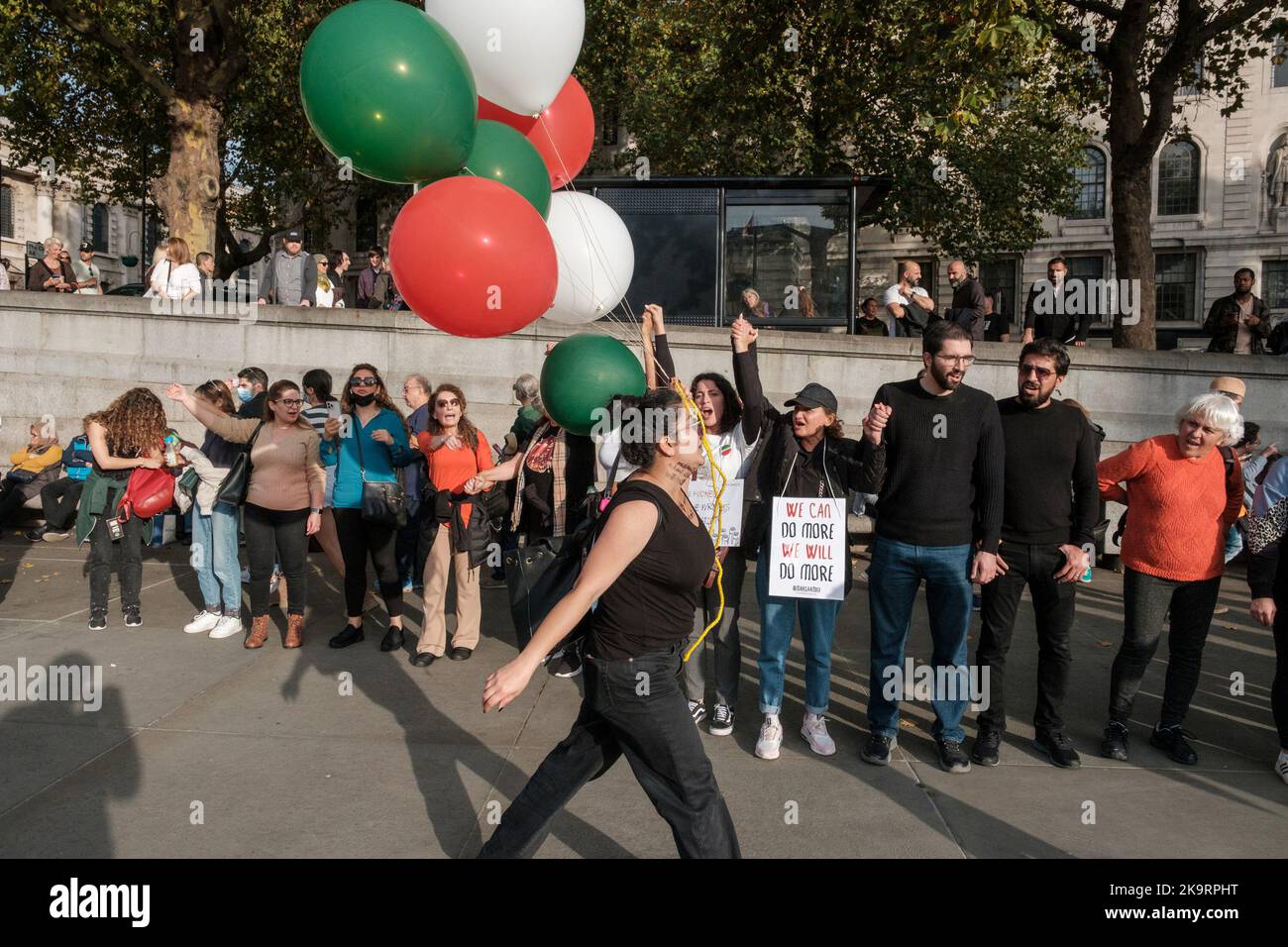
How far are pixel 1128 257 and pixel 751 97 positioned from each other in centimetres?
658

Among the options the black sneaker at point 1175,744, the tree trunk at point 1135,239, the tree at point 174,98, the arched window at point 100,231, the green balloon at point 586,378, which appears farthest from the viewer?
the arched window at point 100,231

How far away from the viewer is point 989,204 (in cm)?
2542

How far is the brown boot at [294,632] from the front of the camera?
20.0 feet

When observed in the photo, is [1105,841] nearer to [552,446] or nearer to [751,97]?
[552,446]

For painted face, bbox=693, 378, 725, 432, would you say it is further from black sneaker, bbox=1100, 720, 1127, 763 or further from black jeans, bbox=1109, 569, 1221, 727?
black sneaker, bbox=1100, 720, 1127, 763

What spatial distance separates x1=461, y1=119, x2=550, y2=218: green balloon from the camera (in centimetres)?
394

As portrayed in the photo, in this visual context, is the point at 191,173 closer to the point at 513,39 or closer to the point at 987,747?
the point at 513,39

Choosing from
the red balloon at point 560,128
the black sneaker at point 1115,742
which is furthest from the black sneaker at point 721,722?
the red balloon at point 560,128

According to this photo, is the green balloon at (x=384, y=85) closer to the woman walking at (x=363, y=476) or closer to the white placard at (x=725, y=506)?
the white placard at (x=725, y=506)

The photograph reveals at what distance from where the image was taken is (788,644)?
457 centimetres

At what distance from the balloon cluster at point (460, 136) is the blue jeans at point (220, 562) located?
336 centimetres

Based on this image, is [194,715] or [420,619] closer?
[194,715]

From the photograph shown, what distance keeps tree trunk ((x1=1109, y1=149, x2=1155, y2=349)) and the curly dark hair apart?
442 inches

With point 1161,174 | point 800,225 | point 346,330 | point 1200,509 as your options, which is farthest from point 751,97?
point 1161,174
